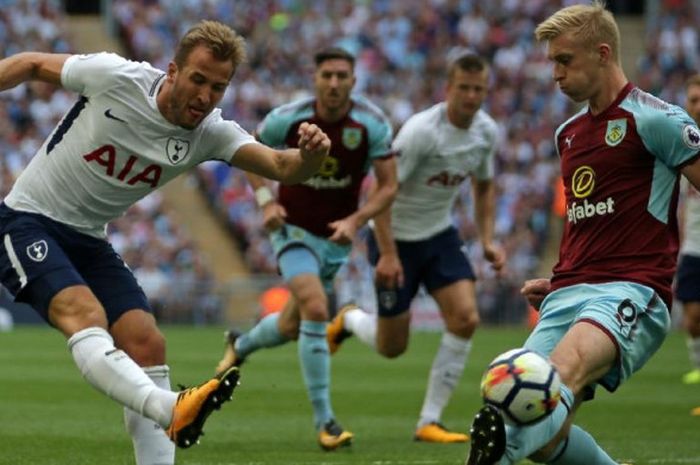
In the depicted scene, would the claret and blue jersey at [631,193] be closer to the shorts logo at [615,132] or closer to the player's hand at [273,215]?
the shorts logo at [615,132]

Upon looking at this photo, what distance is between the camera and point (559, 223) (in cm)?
3145

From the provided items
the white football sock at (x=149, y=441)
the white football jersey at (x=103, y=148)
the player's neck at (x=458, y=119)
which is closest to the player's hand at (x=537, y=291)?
the white football jersey at (x=103, y=148)

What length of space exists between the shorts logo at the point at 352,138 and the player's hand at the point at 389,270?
841 millimetres

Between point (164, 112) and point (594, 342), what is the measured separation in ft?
8.06

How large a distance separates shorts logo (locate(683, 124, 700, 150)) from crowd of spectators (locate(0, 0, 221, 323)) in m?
21.7

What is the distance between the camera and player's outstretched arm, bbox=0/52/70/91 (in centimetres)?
743

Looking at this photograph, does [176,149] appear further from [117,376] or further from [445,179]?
[445,179]

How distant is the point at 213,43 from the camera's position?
746 cm

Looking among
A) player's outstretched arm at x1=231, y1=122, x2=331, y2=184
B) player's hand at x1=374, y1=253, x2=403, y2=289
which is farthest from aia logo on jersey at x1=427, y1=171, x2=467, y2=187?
player's outstretched arm at x1=231, y1=122, x2=331, y2=184

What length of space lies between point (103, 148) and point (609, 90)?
8.12ft

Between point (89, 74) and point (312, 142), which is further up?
point (89, 74)

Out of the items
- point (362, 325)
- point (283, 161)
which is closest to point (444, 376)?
point (362, 325)

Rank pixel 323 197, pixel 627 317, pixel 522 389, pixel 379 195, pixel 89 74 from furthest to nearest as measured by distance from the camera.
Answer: pixel 323 197 → pixel 379 195 → pixel 89 74 → pixel 627 317 → pixel 522 389

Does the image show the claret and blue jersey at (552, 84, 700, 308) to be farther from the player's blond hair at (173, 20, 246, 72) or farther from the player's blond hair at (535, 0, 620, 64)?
the player's blond hair at (173, 20, 246, 72)
